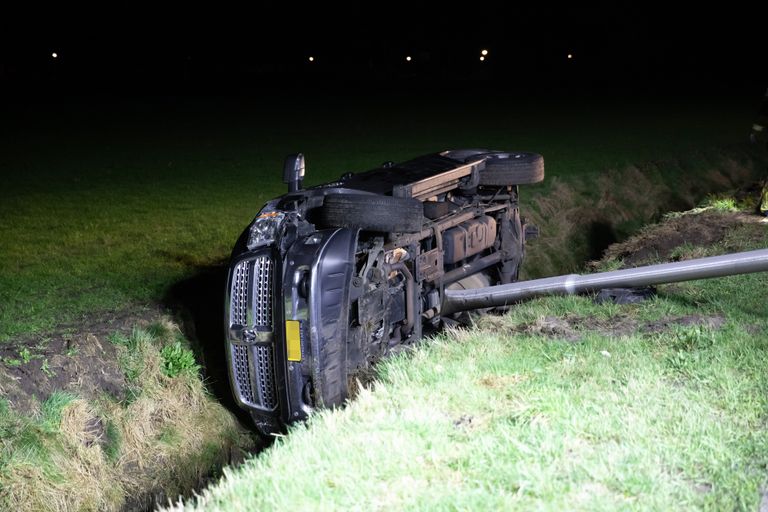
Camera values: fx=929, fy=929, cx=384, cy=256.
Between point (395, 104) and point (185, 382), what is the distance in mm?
28383

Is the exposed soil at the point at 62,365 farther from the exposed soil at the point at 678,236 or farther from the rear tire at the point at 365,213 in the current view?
the exposed soil at the point at 678,236

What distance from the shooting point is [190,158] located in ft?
65.1

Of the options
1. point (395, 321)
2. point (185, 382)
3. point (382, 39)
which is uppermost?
point (382, 39)

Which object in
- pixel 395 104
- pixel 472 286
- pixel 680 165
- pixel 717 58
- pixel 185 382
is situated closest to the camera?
pixel 185 382

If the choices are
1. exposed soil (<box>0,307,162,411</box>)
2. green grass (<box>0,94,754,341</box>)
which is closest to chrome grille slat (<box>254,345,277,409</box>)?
exposed soil (<box>0,307,162,411</box>)

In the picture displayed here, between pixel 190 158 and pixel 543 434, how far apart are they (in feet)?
54.8

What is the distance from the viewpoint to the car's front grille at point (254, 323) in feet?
19.9

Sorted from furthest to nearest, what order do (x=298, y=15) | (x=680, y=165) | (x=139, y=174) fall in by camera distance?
(x=298, y=15) < (x=680, y=165) < (x=139, y=174)

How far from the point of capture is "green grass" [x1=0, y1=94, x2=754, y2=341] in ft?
30.0

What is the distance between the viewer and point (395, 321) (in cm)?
678

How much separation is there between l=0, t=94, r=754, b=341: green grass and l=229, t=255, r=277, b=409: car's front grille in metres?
2.07

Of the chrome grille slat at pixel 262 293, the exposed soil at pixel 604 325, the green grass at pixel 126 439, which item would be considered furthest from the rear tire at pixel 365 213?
the green grass at pixel 126 439

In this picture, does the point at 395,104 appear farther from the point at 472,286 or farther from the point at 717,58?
the point at 717,58

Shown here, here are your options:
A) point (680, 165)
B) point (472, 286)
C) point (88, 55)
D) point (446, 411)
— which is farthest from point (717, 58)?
point (446, 411)
